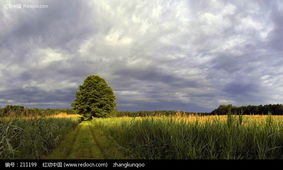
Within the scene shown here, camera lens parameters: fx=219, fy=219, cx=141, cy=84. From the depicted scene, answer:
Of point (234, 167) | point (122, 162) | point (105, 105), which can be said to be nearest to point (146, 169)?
point (122, 162)

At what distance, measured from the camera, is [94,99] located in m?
38.0

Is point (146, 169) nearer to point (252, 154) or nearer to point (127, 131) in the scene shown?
point (252, 154)

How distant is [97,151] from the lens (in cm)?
928

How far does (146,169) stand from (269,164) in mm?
2801

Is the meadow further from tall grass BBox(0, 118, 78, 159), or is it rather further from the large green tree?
the large green tree

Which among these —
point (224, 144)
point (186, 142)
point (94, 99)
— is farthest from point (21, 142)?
point (94, 99)

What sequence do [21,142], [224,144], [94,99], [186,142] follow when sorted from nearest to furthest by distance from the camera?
[224,144]
[186,142]
[21,142]
[94,99]

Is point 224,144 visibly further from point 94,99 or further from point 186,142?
point 94,99

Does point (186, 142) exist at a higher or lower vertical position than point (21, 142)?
higher

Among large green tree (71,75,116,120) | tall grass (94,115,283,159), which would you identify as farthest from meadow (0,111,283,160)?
large green tree (71,75,116,120)

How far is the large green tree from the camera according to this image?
37.8 metres

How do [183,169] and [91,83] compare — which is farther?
[91,83]

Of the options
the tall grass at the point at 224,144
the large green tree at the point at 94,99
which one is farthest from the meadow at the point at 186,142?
the large green tree at the point at 94,99

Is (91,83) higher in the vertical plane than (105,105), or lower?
higher
